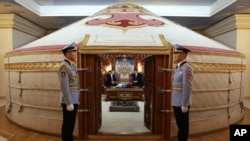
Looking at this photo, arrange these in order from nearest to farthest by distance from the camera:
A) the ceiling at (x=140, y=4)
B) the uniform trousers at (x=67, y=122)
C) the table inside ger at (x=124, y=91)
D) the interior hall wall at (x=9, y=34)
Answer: the uniform trousers at (x=67, y=122)
the ceiling at (x=140, y=4)
the interior hall wall at (x=9, y=34)
the table inside ger at (x=124, y=91)

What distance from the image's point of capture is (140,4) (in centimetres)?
657

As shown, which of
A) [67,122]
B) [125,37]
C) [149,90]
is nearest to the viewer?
[67,122]

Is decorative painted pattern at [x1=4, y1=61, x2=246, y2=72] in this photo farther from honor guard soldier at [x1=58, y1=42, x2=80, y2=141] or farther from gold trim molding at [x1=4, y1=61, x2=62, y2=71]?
honor guard soldier at [x1=58, y1=42, x2=80, y2=141]

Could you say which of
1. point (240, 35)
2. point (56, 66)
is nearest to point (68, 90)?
point (56, 66)

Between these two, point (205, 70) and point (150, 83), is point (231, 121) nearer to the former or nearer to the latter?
point (205, 70)

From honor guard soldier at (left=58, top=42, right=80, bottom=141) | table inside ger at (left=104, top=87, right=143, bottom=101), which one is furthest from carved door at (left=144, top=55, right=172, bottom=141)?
table inside ger at (left=104, top=87, right=143, bottom=101)

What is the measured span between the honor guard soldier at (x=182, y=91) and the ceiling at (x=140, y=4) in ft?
12.7

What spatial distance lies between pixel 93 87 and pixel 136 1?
3725 mm

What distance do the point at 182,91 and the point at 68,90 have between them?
1.19 m

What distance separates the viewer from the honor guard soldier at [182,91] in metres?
2.43

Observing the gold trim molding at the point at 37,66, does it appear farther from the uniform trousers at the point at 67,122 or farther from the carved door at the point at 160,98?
the carved door at the point at 160,98

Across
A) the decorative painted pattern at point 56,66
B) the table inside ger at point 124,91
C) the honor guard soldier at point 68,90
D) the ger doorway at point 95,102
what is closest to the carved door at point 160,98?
the ger doorway at point 95,102

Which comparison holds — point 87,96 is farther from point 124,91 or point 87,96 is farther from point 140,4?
point 140,4

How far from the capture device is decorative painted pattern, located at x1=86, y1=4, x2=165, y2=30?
4.09m
